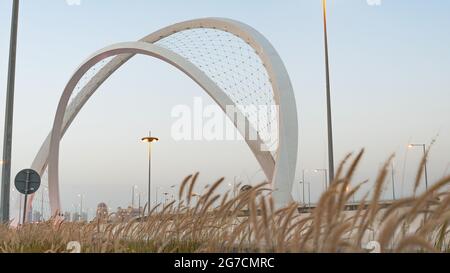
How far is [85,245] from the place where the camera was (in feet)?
9.00

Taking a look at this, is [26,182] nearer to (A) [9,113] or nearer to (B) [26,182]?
(B) [26,182]

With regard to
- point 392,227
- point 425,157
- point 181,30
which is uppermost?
point 181,30

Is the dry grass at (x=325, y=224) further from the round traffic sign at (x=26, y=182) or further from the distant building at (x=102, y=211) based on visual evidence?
the round traffic sign at (x=26, y=182)

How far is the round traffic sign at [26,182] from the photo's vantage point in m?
9.33

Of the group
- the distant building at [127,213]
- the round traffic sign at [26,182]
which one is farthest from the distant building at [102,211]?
the round traffic sign at [26,182]

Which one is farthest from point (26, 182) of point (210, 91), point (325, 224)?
point (210, 91)

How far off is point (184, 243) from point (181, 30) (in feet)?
80.8

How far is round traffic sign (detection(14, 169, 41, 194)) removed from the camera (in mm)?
9328

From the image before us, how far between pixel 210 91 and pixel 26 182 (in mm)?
12428

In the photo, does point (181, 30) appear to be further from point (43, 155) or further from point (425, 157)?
point (425, 157)

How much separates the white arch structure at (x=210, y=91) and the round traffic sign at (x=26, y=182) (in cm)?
65

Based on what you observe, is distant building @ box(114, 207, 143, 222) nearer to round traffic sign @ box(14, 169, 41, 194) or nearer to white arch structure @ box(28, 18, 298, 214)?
white arch structure @ box(28, 18, 298, 214)
